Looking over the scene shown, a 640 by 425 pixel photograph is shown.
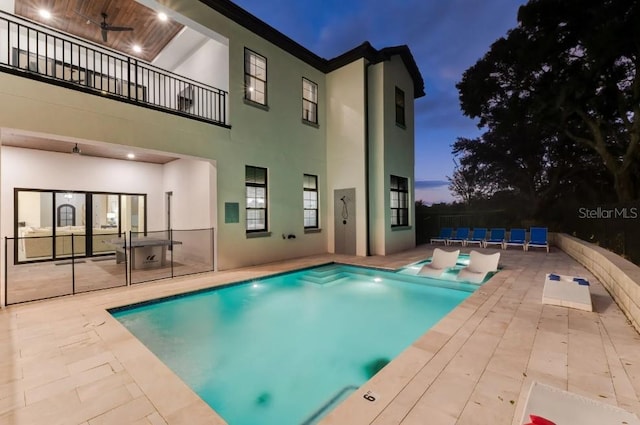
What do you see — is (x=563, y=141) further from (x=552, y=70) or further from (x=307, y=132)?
(x=307, y=132)

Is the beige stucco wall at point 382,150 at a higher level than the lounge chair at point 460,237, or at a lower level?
higher

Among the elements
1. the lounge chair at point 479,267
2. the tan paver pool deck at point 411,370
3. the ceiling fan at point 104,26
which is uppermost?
the ceiling fan at point 104,26

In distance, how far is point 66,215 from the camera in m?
8.74

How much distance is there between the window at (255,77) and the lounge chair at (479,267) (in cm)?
676

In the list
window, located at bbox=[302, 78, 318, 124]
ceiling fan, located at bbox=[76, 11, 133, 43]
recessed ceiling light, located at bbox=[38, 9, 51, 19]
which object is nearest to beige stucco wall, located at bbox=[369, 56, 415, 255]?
window, located at bbox=[302, 78, 318, 124]

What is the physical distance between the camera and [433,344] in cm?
299

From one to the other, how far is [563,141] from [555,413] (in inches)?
667

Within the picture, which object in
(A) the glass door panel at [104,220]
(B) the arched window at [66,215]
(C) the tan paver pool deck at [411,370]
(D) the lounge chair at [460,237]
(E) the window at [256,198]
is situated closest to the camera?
(C) the tan paver pool deck at [411,370]

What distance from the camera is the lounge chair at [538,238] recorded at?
9484 millimetres

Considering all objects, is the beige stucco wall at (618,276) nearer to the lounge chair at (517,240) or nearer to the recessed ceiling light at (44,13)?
the lounge chair at (517,240)

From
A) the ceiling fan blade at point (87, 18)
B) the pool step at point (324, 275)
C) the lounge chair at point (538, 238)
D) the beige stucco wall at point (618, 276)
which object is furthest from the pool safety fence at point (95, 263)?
the lounge chair at point (538, 238)

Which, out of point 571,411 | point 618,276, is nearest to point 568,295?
point 618,276

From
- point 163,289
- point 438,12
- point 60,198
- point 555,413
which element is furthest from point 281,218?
point 438,12

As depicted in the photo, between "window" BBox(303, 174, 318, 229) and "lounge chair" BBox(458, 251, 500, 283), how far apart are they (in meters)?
4.85
